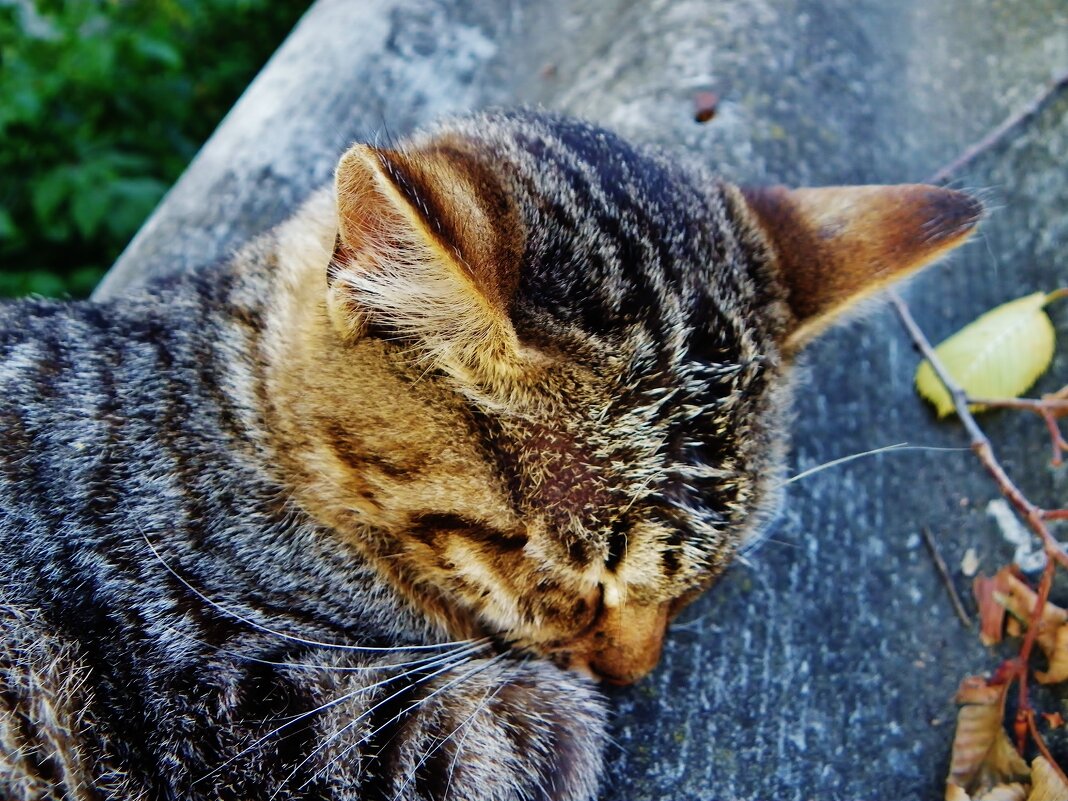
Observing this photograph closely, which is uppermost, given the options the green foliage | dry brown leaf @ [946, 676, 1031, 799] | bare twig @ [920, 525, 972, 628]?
the green foliage

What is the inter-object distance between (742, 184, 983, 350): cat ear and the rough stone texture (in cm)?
47

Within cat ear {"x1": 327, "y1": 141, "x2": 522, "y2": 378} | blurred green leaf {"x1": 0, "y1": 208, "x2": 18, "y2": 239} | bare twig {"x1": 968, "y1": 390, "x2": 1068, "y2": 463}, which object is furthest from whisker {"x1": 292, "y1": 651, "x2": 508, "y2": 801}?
blurred green leaf {"x1": 0, "y1": 208, "x2": 18, "y2": 239}

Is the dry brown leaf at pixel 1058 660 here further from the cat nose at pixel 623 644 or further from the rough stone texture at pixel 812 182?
the cat nose at pixel 623 644

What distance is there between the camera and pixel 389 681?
162 centimetres

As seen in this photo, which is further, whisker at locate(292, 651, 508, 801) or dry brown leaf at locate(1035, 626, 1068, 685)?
dry brown leaf at locate(1035, 626, 1068, 685)

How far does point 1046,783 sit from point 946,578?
1.56ft

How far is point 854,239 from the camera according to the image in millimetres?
1781

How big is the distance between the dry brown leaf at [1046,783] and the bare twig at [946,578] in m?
0.33

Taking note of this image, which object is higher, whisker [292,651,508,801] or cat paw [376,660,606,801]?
whisker [292,651,508,801]

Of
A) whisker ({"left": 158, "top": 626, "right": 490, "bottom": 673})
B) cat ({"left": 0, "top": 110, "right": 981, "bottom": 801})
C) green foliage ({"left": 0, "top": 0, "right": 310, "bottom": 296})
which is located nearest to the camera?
cat ({"left": 0, "top": 110, "right": 981, "bottom": 801})

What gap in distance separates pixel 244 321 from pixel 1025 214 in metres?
2.02

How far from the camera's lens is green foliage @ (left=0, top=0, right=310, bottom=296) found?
11.6ft

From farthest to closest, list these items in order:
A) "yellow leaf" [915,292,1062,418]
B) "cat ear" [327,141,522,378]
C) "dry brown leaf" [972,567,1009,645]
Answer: "yellow leaf" [915,292,1062,418] < "dry brown leaf" [972,567,1009,645] < "cat ear" [327,141,522,378]

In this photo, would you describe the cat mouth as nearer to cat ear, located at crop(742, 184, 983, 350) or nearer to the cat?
the cat
